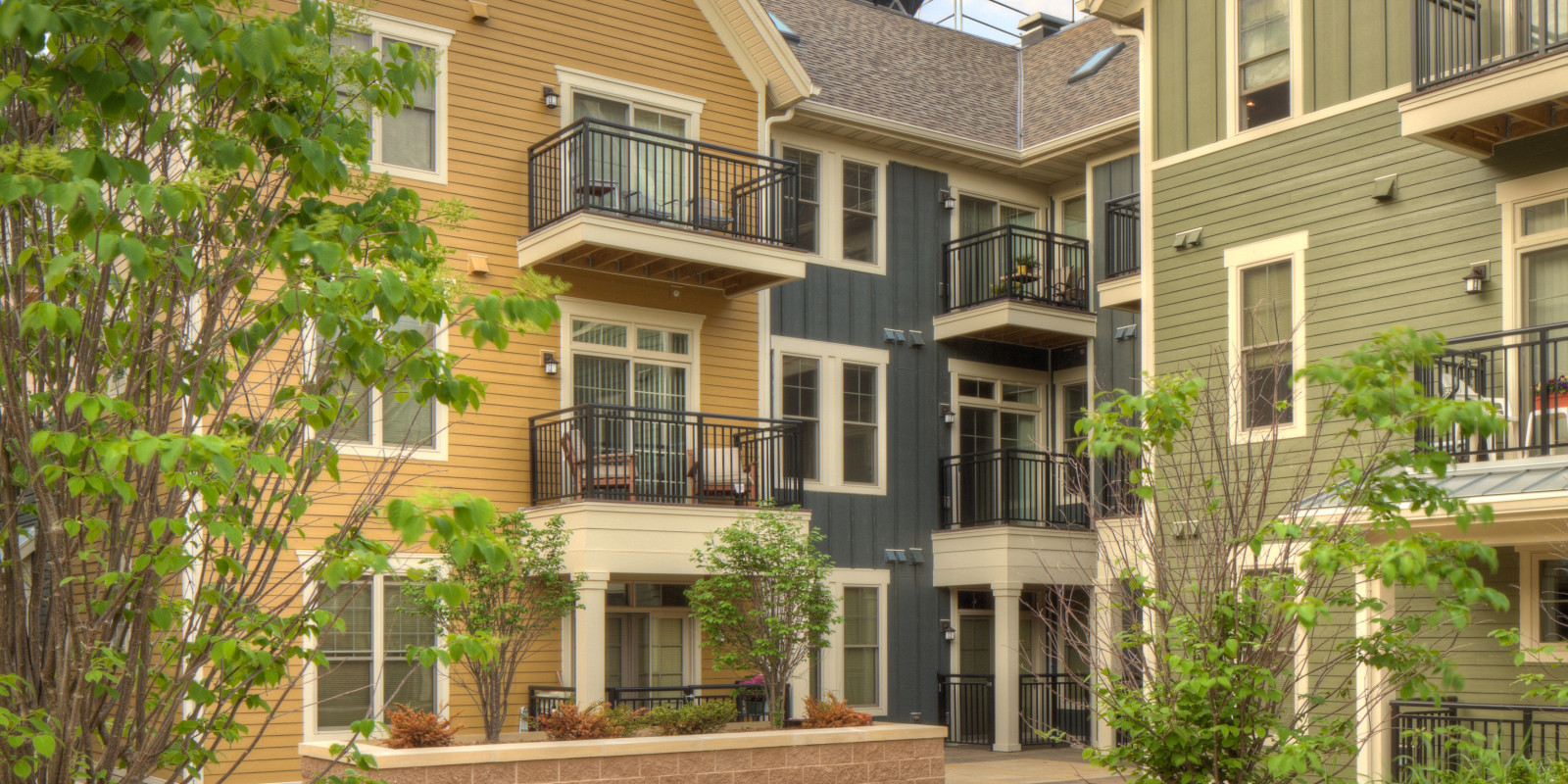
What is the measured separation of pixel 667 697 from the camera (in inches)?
633

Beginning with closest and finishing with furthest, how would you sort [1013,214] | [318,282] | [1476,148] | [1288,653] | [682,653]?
1. [318,282]
2. [1288,653]
3. [1476,148]
4. [682,653]
5. [1013,214]

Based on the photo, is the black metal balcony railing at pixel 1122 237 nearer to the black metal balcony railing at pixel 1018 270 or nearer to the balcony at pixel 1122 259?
the balcony at pixel 1122 259

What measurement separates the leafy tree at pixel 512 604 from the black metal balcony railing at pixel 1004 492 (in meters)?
6.32

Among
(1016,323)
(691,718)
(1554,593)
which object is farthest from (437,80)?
(1554,593)

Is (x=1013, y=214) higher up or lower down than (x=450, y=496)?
higher up

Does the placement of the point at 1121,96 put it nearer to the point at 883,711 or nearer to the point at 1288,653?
the point at 883,711

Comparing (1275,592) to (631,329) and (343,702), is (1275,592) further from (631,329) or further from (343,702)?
(631,329)

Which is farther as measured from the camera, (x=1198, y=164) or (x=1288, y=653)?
(x=1198, y=164)

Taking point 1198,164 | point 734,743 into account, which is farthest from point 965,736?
point 1198,164

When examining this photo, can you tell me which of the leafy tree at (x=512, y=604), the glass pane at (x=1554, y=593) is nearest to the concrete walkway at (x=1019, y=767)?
the glass pane at (x=1554, y=593)

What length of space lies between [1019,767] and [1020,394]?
19.6 feet

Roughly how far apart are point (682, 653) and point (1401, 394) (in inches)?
466

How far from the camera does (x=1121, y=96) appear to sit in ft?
63.4

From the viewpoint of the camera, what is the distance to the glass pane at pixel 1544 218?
1154 centimetres
